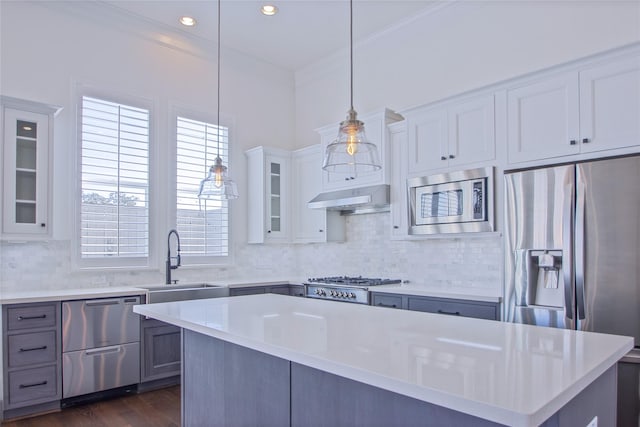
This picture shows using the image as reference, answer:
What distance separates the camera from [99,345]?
3525 millimetres

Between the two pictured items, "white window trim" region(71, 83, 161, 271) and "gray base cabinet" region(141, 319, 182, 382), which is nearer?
"gray base cabinet" region(141, 319, 182, 382)

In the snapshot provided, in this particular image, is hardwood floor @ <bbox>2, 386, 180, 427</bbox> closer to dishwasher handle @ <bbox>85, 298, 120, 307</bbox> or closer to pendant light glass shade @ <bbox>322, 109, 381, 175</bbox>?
dishwasher handle @ <bbox>85, 298, 120, 307</bbox>

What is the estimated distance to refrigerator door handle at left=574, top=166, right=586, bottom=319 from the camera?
103 inches

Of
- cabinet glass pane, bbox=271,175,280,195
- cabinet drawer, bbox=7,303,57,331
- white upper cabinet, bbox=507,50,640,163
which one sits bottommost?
cabinet drawer, bbox=7,303,57,331

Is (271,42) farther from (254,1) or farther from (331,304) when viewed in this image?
(331,304)

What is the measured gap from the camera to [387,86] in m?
4.75

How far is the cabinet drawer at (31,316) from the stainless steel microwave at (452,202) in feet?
9.61

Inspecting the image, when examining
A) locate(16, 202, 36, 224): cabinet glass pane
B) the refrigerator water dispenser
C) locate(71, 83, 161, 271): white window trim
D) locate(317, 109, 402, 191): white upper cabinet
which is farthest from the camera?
locate(317, 109, 402, 191): white upper cabinet

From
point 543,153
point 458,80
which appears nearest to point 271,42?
point 458,80

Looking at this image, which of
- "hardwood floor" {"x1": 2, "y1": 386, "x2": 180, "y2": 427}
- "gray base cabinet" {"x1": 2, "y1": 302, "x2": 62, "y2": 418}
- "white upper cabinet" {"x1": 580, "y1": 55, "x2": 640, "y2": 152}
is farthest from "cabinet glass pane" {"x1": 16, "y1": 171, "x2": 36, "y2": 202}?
"white upper cabinet" {"x1": 580, "y1": 55, "x2": 640, "y2": 152}

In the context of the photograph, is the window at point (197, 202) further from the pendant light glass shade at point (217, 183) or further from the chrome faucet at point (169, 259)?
the pendant light glass shade at point (217, 183)

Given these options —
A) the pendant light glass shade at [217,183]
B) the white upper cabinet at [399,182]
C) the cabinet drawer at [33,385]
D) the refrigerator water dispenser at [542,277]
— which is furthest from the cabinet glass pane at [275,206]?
the refrigerator water dispenser at [542,277]

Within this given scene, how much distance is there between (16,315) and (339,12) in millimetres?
3788

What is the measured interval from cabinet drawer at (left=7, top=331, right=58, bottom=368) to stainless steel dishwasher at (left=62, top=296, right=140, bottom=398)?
0.08m
